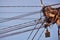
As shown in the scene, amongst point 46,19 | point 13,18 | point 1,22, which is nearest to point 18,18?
point 13,18

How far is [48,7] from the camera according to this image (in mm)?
3490

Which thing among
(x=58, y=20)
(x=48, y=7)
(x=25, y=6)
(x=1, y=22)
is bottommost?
(x=1, y=22)

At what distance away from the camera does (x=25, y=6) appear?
8.94 m

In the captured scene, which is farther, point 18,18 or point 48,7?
point 18,18

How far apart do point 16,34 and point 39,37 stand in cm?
112

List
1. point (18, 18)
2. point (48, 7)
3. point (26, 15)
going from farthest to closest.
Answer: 1. point (18, 18)
2. point (26, 15)
3. point (48, 7)

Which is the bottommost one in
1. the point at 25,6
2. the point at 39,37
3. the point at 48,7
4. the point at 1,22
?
the point at 39,37

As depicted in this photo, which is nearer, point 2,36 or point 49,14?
point 49,14

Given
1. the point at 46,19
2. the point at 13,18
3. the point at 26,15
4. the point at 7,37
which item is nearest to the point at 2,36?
the point at 7,37

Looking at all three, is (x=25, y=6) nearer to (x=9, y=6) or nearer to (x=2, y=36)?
(x=9, y=6)

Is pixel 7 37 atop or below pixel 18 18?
below

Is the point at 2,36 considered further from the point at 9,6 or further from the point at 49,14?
the point at 49,14

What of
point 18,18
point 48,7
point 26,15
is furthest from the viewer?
point 18,18

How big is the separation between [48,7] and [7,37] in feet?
19.1
